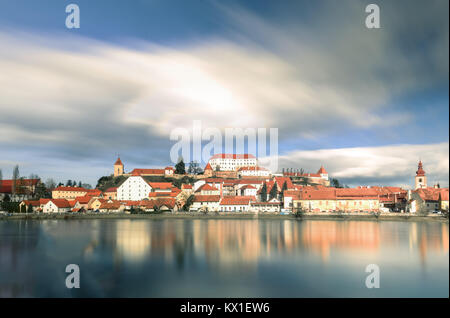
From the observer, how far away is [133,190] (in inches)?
2687

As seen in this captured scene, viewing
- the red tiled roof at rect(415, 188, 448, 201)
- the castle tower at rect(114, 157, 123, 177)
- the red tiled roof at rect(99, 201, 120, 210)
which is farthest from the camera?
the castle tower at rect(114, 157, 123, 177)

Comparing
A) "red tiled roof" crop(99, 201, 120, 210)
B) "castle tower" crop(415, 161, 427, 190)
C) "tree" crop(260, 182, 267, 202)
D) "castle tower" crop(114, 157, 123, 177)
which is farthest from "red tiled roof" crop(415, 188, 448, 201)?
"castle tower" crop(114, 157, 123, 177)

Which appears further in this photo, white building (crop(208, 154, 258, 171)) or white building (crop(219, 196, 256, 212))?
white building (crop(208, 154, 258, 171))

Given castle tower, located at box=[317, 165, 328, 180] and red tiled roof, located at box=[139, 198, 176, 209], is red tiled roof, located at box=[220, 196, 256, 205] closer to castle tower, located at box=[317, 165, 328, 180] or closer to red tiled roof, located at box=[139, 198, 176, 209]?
red tiled roof, located at box=[139, 198, 176, 209]

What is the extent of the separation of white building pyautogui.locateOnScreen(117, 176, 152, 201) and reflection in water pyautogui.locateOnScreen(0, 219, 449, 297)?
4219cm

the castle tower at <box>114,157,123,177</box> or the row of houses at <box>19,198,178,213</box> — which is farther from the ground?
the castle tower at <box>114,157,123,177</box>

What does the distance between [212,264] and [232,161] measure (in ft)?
308

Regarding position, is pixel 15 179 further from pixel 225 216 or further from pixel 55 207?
pixel 225 216

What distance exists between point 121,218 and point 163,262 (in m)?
36.6

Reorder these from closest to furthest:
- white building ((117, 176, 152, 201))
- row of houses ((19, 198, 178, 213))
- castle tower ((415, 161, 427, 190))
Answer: row of houses ((19, 198, 178, 213)), castle tower ((415, 161, 427, 190)), white building ((117, 176, 152, 201))

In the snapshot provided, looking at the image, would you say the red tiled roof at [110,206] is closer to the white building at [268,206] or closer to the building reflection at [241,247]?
the white building at [268,206]

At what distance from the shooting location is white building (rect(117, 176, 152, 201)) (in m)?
67.8

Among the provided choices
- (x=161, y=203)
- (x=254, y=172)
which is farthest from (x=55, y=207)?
(x=254, y=172)

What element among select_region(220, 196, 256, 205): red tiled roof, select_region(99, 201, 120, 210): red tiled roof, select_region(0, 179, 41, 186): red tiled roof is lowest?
select_region(99, 201, 120, 210): red tiled roof
